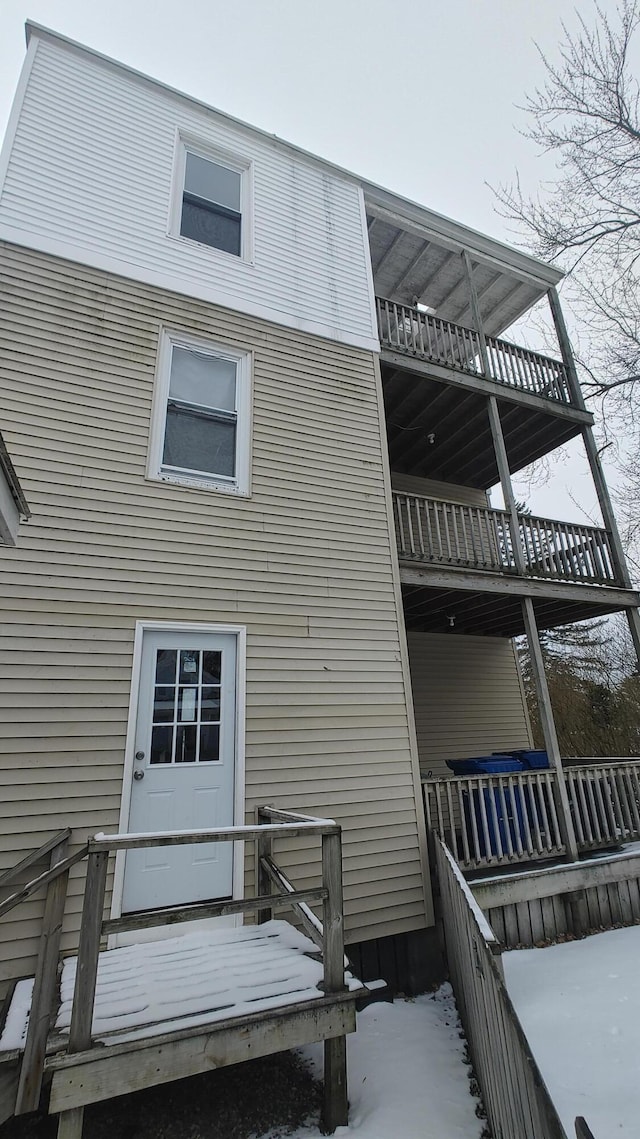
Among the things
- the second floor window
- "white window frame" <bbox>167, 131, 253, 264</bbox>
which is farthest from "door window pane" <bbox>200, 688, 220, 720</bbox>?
the second floor window

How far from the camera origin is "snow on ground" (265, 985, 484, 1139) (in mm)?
2715

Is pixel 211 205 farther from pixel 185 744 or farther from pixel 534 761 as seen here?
pixel 534 761

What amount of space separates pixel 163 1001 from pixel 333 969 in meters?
0.90

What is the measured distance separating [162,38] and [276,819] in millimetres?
12400

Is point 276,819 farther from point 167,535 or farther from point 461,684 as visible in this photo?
point 461,684

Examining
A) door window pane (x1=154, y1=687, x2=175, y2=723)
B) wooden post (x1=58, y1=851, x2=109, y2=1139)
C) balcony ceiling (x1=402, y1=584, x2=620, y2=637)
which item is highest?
balcony ceiling (x1=402, y1=584, x2=620, y2=637)

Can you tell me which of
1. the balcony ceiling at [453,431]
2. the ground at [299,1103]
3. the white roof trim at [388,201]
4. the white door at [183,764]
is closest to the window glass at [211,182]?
the white roof trim at [388,201]

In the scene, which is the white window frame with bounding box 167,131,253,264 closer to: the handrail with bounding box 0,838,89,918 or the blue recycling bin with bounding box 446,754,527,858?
the handrail with bounding box 0,838,89,918

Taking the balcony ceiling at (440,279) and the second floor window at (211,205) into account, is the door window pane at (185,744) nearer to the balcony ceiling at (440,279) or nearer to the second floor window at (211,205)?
the second floor window at (211,205)

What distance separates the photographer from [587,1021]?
3.54m

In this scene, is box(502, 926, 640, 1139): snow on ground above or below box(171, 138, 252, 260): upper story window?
below

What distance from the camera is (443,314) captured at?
10.3m

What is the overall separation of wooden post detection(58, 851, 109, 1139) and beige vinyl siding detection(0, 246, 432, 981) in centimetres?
129

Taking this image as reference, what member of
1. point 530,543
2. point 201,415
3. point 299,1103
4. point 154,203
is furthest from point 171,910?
point 154,203
